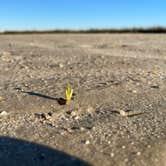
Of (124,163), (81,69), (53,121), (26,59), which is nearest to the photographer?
(124,163)

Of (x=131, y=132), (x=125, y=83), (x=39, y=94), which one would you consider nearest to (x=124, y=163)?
(x=131, y=132)

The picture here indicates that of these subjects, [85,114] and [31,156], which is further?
[85,114]

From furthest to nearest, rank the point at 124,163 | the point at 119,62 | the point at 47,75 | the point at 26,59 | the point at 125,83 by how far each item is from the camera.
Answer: the point at 26,59 < the point at 119,62 < the point at 47,75 < the point at 125,83 < the point at 124,163

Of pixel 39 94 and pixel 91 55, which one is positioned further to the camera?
pixel 91 55

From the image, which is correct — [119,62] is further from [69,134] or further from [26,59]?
[69,134]
